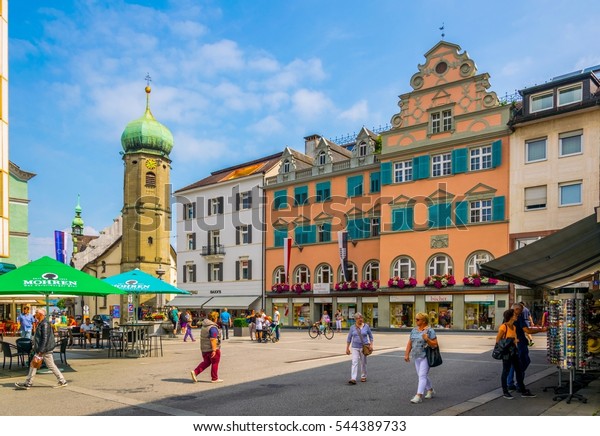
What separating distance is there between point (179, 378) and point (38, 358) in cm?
321

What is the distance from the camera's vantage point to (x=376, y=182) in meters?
43.3

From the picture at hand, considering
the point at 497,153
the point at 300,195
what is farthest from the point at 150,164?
the point at 497,153

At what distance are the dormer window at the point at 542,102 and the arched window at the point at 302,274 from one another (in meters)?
21.1

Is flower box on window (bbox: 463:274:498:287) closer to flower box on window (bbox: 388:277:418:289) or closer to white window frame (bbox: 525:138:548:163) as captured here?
flower box on window (bbox: 388:277:418:289)

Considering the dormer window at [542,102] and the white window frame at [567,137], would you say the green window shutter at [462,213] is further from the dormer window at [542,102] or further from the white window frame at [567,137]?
the dormer window at [542,102]

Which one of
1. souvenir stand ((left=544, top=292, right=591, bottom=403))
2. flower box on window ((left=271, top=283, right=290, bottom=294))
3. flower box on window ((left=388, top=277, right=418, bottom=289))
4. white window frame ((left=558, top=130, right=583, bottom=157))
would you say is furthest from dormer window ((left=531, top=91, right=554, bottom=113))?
souvenir stand ((left=544, top=292, right=591, bottom=403))

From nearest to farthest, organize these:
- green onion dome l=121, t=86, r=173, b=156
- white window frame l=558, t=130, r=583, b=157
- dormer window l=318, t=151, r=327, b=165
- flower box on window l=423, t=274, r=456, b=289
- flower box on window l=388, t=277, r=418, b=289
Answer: white window frame l=558, t=130, r=583, b=157 → flower box on window l=423, t=274, r=456, b=289 → flower box on window l=388, t=277, r=418, b=289 → dormer window l=318, t=151, r=327, b=165 → green onion dome l=121, t=86, r=173, b=156

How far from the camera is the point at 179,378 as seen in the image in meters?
13.8

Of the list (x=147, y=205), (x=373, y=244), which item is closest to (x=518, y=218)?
(x=373, y=244)

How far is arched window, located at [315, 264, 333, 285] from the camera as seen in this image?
150ft

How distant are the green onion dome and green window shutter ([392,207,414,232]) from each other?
1468 inches

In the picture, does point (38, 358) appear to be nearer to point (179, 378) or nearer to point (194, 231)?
point (179, 378)

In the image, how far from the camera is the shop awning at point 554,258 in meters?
11.0

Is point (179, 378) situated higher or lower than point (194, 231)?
lower
